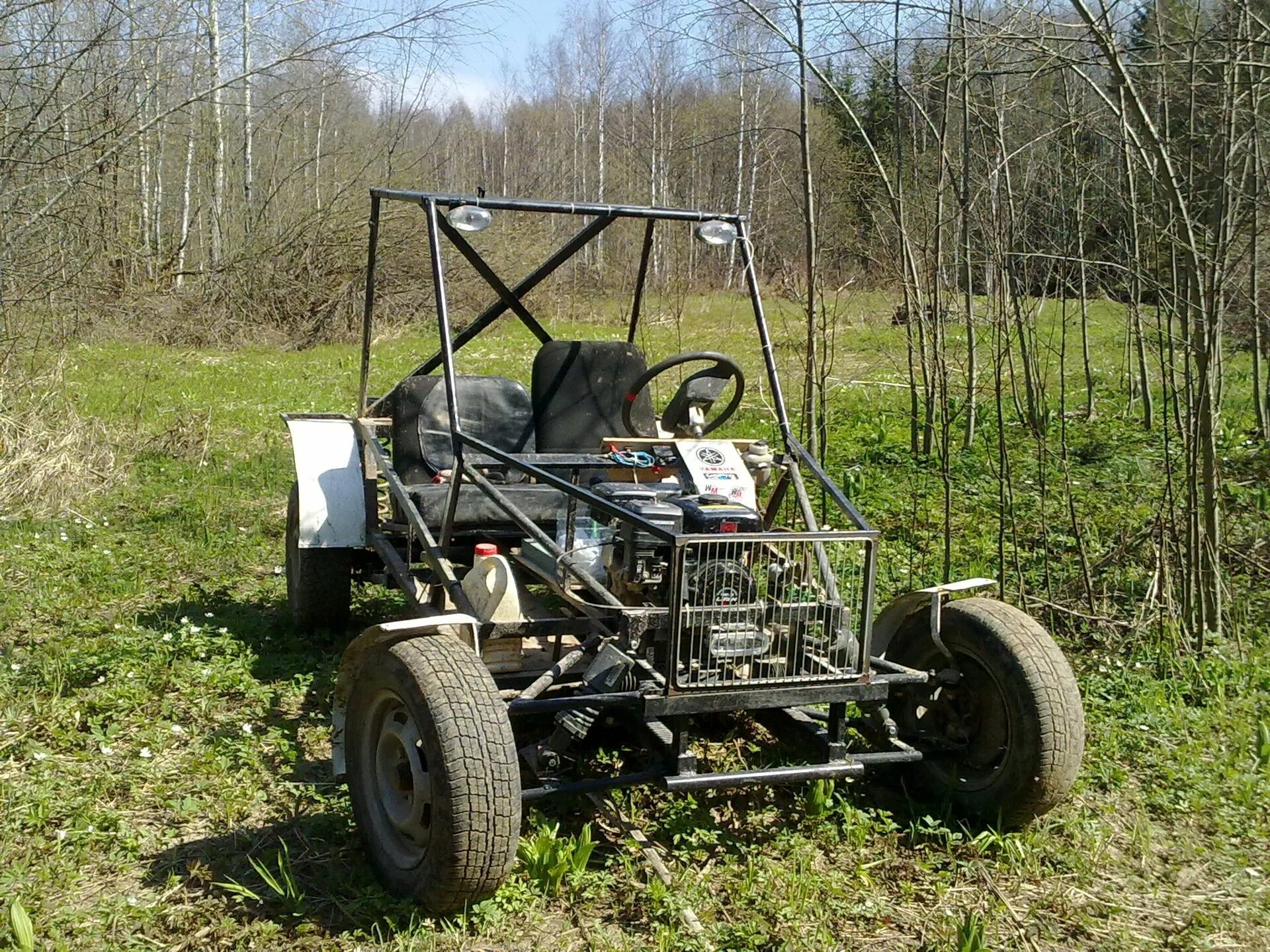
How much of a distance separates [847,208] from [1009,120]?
1739 millimetres

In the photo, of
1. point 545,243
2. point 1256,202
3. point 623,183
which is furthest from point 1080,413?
point 623,183

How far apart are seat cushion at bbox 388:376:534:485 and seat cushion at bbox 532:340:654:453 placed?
10.4 inches

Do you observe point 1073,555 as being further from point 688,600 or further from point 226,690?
point 226,690

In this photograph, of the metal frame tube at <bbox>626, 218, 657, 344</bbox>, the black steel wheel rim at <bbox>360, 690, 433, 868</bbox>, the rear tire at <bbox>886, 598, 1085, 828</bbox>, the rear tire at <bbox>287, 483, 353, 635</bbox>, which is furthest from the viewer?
the metal frame tube at <bbox>626, 218, 657, 344</bbox>

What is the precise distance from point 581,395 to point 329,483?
1357 mm

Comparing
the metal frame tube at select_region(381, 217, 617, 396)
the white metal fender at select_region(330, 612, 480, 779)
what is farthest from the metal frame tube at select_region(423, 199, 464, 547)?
the metal frame tube at select_region(381, 217, 617, 396)

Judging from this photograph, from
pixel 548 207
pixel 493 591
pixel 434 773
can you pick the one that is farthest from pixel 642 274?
pixel 434 773

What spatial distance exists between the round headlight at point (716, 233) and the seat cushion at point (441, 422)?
53.4 inches

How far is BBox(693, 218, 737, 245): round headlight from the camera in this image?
17.7 ft

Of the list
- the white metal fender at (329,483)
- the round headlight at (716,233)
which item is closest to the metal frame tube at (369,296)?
the white metal fender at (329,483)

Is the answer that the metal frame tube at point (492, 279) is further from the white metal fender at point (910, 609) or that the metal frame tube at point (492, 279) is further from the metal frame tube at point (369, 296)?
the white metal fender at point (910, 609)

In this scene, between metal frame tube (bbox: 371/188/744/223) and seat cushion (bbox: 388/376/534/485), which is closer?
metal frame tube (bbox: 371/188/744/223)

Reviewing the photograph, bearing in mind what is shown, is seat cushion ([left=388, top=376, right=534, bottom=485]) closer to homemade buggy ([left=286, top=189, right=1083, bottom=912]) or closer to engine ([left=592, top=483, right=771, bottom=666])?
homemade buggy ([left=286, top=189, right=1083, bottom=912])

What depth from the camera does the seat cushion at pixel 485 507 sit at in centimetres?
525
